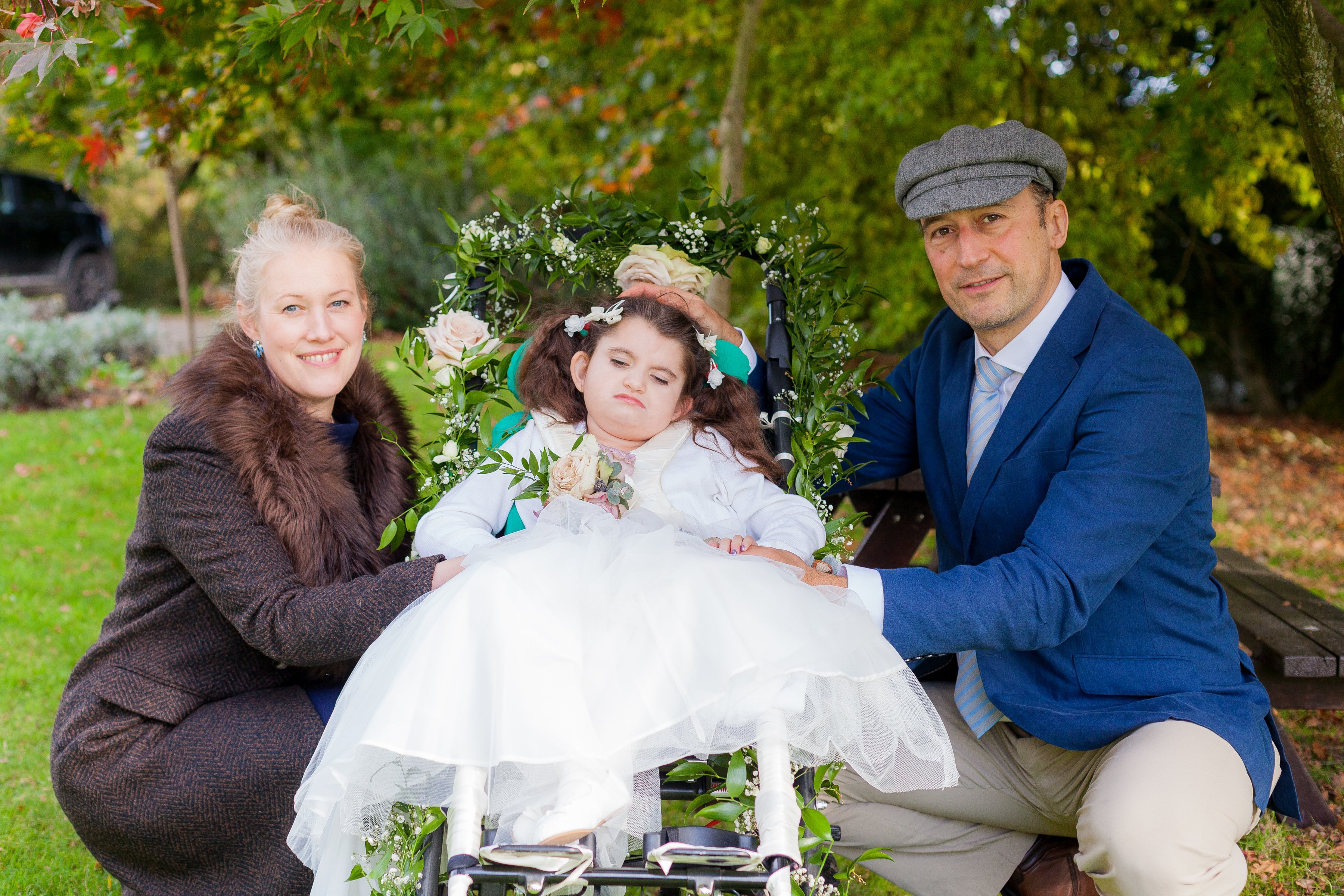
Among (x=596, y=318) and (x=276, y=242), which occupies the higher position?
(x=276, y=242)

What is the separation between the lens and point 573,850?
1711 millimetres

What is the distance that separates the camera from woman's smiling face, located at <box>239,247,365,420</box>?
2.57 meters

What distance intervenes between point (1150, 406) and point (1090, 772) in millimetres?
899

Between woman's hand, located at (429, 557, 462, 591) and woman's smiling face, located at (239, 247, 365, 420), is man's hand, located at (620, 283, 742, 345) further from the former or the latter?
woman's hand, located at (429, 557, 462, 591)

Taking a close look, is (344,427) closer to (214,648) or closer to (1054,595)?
(214,648)

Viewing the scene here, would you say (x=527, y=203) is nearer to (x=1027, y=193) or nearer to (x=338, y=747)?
(x=1027, y=193)

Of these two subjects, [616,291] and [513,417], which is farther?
[616,291]

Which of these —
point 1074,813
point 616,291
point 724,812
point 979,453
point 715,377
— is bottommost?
point 1074,813

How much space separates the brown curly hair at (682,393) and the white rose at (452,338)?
0.67 ft

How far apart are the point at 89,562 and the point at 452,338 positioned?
3.53 metres

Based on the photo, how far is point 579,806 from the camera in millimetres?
1732

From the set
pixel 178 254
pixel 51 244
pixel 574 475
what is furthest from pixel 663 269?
pixel 51 244

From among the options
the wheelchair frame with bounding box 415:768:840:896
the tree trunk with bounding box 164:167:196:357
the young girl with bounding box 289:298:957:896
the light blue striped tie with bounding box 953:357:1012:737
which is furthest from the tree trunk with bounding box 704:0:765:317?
the tree trunk with bounding box 164:167:196:357

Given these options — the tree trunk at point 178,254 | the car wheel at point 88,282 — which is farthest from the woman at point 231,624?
the car wheel at point 88,282
